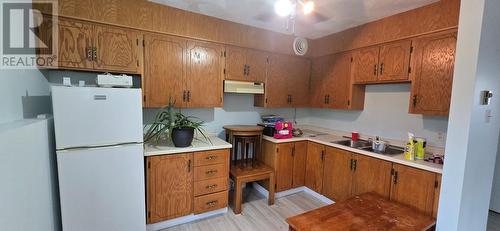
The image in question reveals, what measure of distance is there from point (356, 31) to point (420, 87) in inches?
43.0

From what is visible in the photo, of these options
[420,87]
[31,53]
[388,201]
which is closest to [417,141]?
[420,87]

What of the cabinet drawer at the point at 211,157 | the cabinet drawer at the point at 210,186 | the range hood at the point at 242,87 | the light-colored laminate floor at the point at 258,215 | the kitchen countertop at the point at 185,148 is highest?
the range hood at the point at 242,87

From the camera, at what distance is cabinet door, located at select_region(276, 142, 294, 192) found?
9.43ft

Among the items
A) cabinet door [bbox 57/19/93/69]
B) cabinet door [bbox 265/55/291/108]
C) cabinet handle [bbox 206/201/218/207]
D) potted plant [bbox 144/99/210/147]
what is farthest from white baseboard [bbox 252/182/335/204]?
cabinet door [bbox 57/19/93/69]

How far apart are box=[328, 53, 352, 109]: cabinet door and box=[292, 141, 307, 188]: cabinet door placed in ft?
2.62

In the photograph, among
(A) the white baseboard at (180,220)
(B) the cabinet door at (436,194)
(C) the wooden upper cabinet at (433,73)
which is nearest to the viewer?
(B) the cabinet door at (436,194)

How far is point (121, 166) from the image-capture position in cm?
186

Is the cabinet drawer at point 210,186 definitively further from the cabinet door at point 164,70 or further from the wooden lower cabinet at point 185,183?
the cabinet door at point 164,70

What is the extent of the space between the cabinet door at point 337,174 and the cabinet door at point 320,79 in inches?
35.4

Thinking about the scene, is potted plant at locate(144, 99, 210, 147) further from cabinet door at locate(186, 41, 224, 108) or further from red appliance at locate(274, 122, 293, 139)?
red appliance at locate(274, 122, 293, 139)

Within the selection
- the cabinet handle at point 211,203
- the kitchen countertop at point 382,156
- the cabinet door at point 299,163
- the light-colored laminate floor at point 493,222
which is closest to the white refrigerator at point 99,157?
the cabinet handle at point 211,203

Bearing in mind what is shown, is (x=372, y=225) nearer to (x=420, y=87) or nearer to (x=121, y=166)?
(x=420, y=87)

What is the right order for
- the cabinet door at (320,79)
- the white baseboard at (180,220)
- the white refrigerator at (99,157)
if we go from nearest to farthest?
the white refrigerator at (99,157) < the white baseboard at (180,220) < the cabinet door at (320,79)

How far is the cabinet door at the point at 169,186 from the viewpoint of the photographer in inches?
82.4
